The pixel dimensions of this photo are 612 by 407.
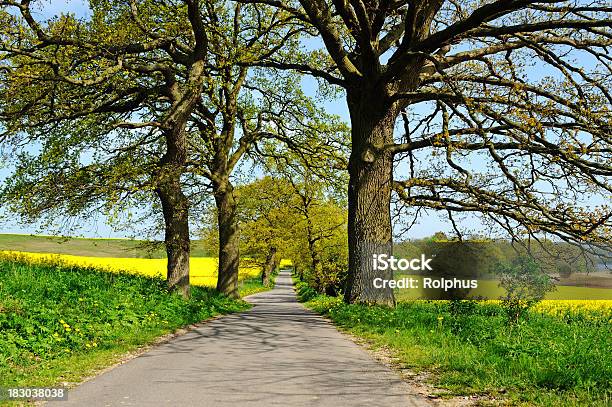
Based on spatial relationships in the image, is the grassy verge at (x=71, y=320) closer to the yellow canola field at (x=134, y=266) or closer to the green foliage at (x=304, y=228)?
the yellow canola field at (x=134, y=266)

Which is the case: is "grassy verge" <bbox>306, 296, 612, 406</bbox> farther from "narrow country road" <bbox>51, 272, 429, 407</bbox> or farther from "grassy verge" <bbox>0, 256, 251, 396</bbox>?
"grassy verge" <bbox>0, 256, 251, 396</bbox>

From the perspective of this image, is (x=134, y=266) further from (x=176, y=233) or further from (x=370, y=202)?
(x=370, y=202)

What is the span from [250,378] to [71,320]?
4479 mm

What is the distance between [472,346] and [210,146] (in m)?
17.5

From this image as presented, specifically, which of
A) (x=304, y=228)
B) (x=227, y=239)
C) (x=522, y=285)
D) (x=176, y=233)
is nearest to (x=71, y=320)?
(x=176, y=233)

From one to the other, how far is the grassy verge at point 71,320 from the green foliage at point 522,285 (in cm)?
774

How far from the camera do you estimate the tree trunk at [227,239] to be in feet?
78.9

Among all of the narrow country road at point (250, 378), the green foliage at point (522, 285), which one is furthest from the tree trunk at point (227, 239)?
the narrow country road at point (250, 378)

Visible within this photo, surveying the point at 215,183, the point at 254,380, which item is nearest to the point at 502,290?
the point at 254,380

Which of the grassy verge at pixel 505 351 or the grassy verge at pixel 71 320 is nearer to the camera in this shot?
the grassy verge at pixel 505 351

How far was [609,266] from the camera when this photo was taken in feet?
44.5

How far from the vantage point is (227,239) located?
2500 centimetres

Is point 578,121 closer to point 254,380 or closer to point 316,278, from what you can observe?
point 254,380

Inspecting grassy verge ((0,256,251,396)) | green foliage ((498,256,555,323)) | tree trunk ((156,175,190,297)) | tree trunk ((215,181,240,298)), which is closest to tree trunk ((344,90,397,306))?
green foliage ((498,256,555,323))
